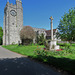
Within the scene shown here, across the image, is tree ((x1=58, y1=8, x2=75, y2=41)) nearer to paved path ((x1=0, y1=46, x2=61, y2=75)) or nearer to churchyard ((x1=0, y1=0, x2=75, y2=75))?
churchyard ((x1=0, y1=0, x2=75, y2=75))

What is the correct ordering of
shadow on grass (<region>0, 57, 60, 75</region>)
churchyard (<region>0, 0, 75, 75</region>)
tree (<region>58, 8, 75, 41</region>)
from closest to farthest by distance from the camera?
shadow on grass (<region>0, 57, 60, 75</region>) < churchyard (<region>0, 0, 75, 75</region>) < tree (<region>58, 8, 75, 41</region>)

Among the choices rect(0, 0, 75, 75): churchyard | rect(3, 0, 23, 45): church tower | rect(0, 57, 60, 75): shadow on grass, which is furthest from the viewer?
rect(3, 0, 23, 45): church tower

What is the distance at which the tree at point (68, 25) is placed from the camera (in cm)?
2043

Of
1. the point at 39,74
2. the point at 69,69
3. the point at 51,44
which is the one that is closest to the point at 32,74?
the point at 39,74

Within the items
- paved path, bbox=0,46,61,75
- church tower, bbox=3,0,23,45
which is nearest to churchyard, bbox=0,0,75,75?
church tower, bbox=3,0,23,45

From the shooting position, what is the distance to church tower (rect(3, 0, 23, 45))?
112 ft

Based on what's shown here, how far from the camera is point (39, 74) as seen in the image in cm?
372

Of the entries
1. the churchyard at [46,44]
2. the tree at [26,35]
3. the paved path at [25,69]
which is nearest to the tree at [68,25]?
the churchyard at [46,44]

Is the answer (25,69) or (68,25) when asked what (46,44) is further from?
(68,25)

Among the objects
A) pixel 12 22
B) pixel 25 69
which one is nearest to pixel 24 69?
pixel 25 69

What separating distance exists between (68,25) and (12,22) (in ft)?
83.0

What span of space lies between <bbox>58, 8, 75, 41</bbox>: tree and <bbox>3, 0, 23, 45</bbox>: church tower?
69.8 feet

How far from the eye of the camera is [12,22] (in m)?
34.7

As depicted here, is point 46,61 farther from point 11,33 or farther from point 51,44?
point 11,33
